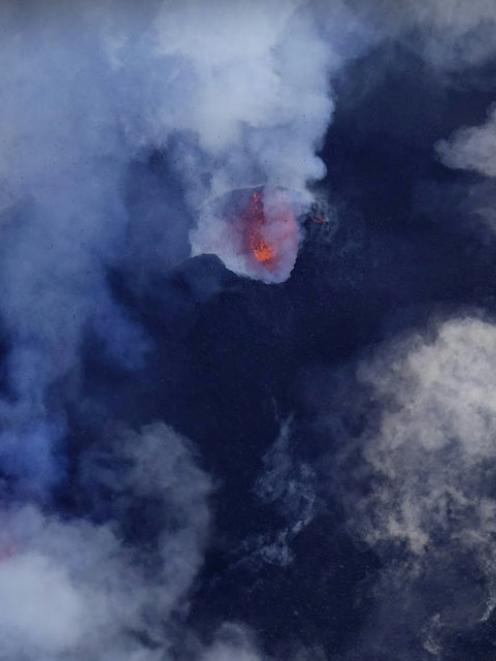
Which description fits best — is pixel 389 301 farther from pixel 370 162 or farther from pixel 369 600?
pixel 369 600

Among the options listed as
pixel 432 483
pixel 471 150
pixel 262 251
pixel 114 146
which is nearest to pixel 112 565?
pixel 432 483

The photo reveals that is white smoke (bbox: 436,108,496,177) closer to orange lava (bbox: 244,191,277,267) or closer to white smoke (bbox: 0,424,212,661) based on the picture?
orange lava (bbox: 244,191,277,267)

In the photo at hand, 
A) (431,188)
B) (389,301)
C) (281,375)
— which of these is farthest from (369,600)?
(431,188)

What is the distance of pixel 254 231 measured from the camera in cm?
3127

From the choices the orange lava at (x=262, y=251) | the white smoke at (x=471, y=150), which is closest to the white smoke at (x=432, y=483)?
the orange lava at (x=262, y=251)

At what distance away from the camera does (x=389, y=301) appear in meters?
30.3

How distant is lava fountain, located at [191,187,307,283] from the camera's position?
101 ft

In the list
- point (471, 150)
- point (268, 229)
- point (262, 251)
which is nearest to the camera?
point (262, 251)

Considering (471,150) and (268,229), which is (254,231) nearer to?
(268,229)

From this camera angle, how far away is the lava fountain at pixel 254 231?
30.9 metres

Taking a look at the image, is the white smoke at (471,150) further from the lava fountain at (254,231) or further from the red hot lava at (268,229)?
the red hot lava at (268,229)

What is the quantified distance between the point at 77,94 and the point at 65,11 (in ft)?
12.4

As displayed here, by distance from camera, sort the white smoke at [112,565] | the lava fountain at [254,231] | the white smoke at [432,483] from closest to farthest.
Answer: the white smoke at [432,483] → the white smoke at [112,565] → the lava fountain at [254,231]

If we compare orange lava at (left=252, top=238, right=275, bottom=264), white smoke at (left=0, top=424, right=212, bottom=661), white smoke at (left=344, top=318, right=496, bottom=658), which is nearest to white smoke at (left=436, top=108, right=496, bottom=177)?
white smoke at (left=344, top=318, right=496, bottom=658)
